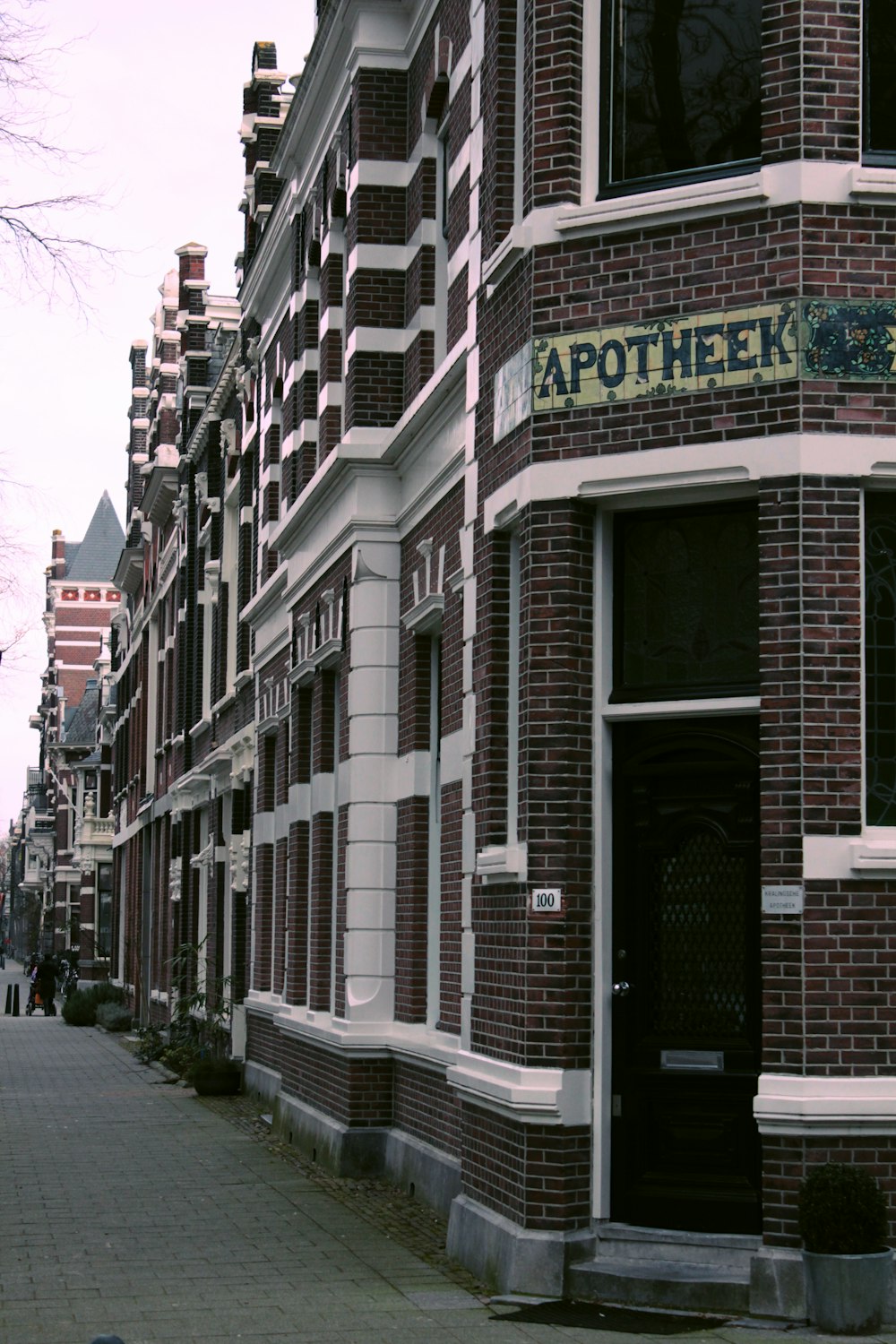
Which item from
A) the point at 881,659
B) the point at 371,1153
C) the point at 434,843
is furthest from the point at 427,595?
the point at 881,659

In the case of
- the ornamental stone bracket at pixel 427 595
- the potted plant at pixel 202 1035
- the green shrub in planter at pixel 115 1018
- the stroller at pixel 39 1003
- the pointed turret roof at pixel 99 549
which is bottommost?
the stroller at pixel 39 1003

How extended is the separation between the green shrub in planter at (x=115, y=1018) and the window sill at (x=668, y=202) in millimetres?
31789

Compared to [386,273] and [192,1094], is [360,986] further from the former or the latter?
[192,1094]

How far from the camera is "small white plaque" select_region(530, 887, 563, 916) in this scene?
10.7 meters

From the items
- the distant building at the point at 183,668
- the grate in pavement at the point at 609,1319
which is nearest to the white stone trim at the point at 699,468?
the grate in pavement at the point at 609,1319

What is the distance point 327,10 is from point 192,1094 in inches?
529

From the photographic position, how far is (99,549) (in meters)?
100

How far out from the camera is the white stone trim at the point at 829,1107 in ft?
31.4

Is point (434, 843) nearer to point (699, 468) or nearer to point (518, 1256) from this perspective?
point (518, 1256)

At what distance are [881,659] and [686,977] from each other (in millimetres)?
2032

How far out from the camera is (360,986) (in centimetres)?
1611

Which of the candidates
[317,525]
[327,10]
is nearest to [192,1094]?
[317,525]

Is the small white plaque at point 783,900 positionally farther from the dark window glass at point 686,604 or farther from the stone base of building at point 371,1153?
the stone base of building at point 371,1153

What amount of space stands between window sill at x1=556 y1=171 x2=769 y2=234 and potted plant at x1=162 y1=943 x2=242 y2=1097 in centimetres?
1542
